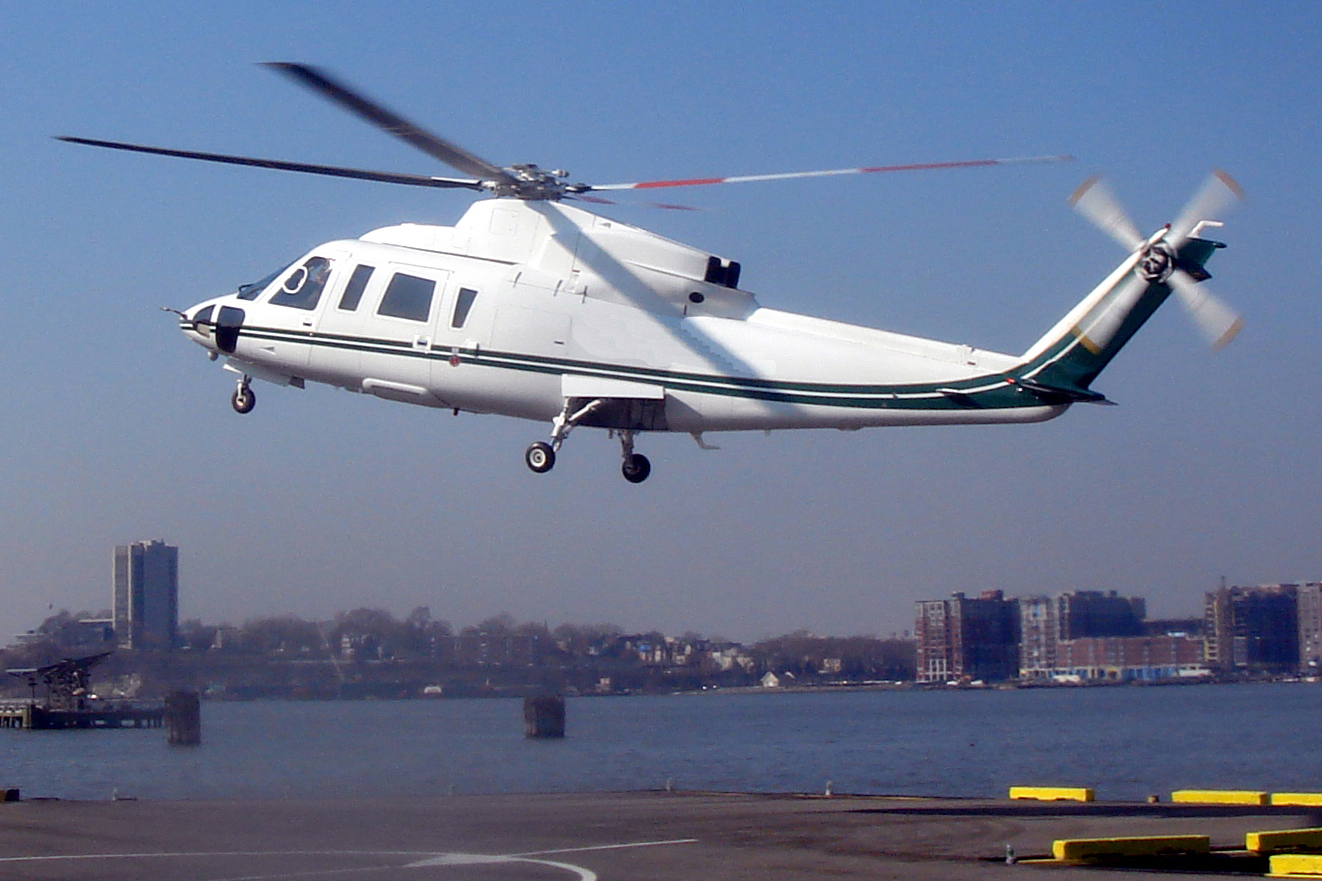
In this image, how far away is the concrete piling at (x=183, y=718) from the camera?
102 metres

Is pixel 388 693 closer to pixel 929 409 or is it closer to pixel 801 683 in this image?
pixel 801 683

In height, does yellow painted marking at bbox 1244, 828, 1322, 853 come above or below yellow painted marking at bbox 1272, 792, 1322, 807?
above

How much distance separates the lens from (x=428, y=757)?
76.8m

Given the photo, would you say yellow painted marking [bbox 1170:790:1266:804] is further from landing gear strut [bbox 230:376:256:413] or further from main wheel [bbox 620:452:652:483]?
landing gear strut [bbox 230:376:256:413]

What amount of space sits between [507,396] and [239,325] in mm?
5511

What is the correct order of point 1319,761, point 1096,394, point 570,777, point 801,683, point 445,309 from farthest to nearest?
point 801,683, point 1319,761, point 570,777, point 445,309, point 1096,394

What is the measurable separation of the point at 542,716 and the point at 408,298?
8022 centimetres

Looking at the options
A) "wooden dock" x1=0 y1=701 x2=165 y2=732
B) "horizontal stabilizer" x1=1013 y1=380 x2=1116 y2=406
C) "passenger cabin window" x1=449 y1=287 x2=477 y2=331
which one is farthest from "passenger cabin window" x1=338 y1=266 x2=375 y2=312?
"wooden dock" x1=0 y1=701 x2=165 y2=732

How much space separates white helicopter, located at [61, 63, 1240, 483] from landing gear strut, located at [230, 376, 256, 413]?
3.40 ft

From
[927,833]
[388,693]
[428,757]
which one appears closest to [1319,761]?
[428,757]

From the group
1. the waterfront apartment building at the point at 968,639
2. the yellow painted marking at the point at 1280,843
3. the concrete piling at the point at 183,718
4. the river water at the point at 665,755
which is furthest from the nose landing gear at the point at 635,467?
the waterfront apartment building at the point at 968,639

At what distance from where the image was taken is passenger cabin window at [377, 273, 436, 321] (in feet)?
78.1

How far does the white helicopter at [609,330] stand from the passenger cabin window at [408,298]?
0.10 ft

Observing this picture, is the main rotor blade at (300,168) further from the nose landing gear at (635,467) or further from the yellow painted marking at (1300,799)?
the yellow painted marking at (1300,799)
